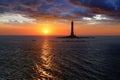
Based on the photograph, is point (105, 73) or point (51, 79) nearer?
point (51, 79)

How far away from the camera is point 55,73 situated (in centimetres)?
5038

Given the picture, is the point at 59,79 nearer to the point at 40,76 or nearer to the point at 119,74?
the point at 40,76

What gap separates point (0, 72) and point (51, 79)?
15.7 m

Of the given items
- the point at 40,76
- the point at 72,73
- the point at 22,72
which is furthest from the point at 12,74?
the point at 72,73

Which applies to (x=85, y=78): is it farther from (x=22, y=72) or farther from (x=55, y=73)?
(x=22, y=72)

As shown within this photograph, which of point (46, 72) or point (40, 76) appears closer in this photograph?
point (40, 76)

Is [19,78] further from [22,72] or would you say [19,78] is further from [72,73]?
[72,73]

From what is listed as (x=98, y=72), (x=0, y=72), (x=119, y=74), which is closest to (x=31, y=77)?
(x=0, y=72)

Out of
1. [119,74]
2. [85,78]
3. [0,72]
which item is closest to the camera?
[85,78]

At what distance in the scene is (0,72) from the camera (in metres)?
51.6

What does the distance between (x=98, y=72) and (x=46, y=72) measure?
13891mm

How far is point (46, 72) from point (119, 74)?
747 inches

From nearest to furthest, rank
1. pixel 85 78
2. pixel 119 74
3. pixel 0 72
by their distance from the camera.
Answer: pixel 85 78 → pixel 119 74 → pixel 0 72

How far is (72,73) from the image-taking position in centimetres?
4988
